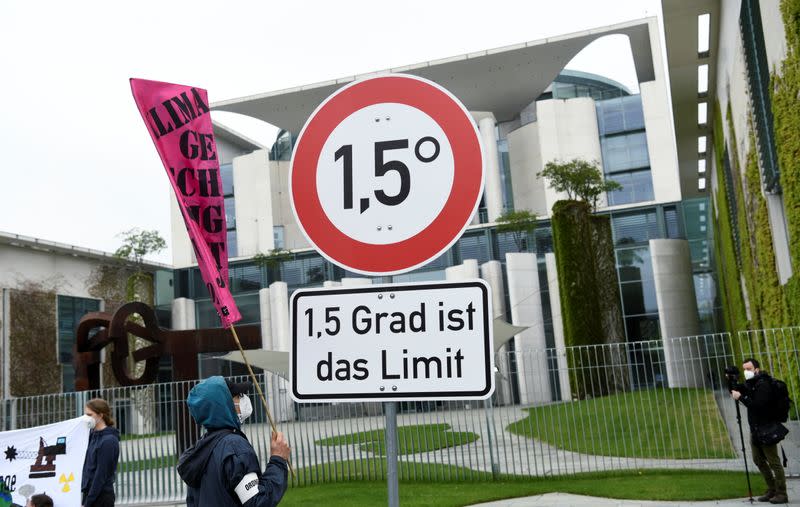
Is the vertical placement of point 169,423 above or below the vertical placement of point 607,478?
above

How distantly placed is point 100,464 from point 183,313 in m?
36.6

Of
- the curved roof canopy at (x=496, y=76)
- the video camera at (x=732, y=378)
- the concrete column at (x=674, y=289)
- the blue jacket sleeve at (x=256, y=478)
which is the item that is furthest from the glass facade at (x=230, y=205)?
the blue jacket sleeve at (x=256, y=478)

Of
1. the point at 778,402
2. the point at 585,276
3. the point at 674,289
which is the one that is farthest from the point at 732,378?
the point at 674,289

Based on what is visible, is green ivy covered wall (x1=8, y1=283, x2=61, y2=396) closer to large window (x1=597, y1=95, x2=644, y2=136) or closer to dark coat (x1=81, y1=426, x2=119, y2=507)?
large window (x1=597, y1=95, x2=644, y2=136)

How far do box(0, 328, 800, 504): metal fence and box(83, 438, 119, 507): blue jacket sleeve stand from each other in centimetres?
662

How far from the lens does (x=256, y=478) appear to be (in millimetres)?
3154

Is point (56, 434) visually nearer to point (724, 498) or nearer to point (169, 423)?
point (169, 423)

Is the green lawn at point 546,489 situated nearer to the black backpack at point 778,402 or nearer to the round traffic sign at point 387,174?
the black backpack at point 778,402

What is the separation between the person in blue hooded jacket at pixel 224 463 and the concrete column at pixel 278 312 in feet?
116

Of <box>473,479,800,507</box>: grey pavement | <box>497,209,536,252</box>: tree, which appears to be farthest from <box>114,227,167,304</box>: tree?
<box>473,479,800,507</box>: grey pavement

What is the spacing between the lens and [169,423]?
596 inches

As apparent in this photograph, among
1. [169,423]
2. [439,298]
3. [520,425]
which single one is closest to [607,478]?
[520,425]

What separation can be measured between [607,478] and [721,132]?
12.5m

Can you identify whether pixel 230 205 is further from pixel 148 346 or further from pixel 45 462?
pixel 45 462
